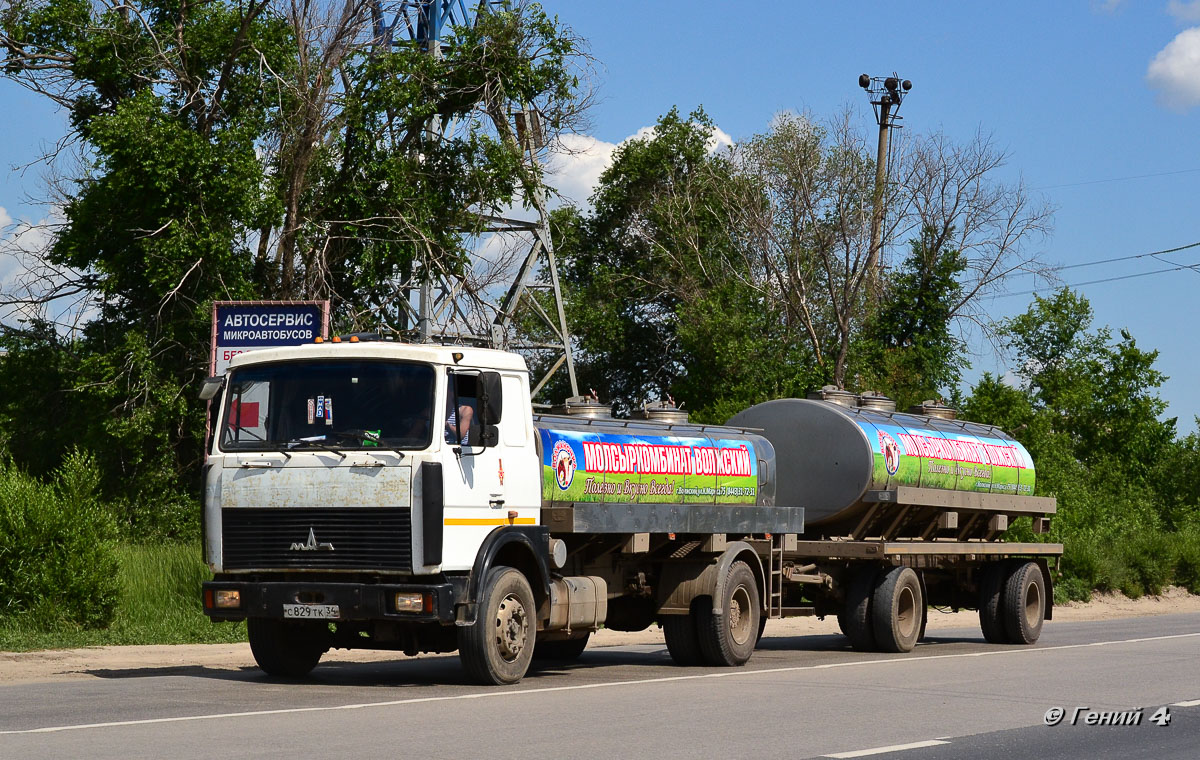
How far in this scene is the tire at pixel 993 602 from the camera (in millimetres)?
21062

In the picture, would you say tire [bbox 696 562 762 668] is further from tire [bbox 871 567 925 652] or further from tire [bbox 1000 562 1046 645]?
tire [bbox 1000 562 1046 645]

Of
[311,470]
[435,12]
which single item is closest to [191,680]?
[311,470]

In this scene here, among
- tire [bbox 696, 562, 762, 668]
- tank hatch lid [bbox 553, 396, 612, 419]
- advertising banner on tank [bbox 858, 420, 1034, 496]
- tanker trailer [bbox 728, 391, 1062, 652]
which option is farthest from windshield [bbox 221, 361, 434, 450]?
advertising banner on tank [bbox 858, 420, 1034, 496]

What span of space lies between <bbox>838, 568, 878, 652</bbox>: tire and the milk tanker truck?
0.03 m

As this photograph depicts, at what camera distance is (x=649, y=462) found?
14938 mm

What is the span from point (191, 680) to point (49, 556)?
5.82m

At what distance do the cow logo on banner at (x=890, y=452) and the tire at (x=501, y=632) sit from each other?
6.67m

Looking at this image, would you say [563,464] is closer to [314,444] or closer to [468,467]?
[468,467]

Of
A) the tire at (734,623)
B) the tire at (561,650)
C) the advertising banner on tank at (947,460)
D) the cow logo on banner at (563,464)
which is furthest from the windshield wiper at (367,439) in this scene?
the advertising banner on tank at (947,460)

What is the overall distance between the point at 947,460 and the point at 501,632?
9221 millimetres

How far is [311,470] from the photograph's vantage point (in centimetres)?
1219

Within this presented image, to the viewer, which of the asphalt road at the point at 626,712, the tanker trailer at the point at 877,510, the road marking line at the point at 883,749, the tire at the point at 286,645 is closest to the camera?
the road marking line at the point at 883,749

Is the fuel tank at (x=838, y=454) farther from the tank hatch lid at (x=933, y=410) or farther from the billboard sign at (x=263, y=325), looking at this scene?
the billboard sign at (x=263, y=325)

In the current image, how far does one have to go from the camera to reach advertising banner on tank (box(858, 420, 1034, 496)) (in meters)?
18.3
